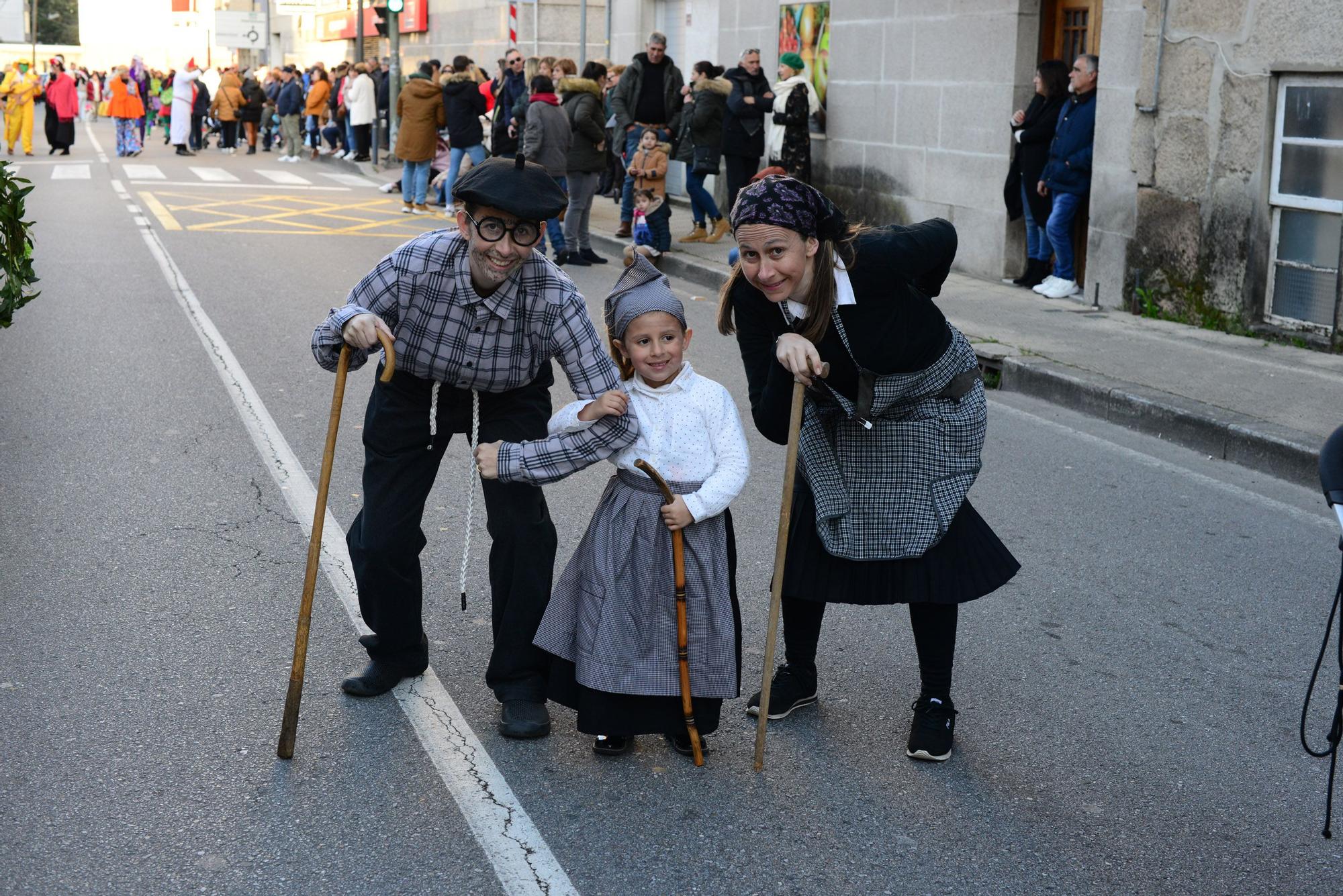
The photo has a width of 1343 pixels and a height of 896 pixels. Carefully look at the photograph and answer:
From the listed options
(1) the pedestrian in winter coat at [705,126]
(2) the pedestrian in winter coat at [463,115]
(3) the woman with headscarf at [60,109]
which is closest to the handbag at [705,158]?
(1) the pedestrian in winter coat at [705,126]

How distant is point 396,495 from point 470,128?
1401 centimetres

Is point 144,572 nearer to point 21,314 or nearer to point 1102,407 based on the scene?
point 1102,407

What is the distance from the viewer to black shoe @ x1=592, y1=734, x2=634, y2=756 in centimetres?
390

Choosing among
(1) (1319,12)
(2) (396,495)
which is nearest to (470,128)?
(1) (1319,12)

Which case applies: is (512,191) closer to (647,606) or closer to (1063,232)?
(647,606)

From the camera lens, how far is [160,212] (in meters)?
18.9

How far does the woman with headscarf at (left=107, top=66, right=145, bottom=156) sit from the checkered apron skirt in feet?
95.0

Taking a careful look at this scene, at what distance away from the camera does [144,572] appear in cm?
533

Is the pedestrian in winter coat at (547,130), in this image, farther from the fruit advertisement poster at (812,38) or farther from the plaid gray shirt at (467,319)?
the plaid gray shirt at (467,319)

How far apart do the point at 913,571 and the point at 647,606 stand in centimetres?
69

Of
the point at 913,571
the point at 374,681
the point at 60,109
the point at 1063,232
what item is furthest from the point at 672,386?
the point at 60,109

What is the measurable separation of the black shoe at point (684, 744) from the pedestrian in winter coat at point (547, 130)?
34.2 feet

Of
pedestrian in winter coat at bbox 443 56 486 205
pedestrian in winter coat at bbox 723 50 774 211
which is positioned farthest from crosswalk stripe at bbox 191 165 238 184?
pedestrian in winter coat at bbox 723 50 774 211

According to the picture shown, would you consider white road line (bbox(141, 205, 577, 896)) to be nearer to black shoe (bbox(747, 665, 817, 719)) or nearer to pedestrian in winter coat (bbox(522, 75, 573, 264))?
black shoe (bbox(747, 665, 817, 719))
